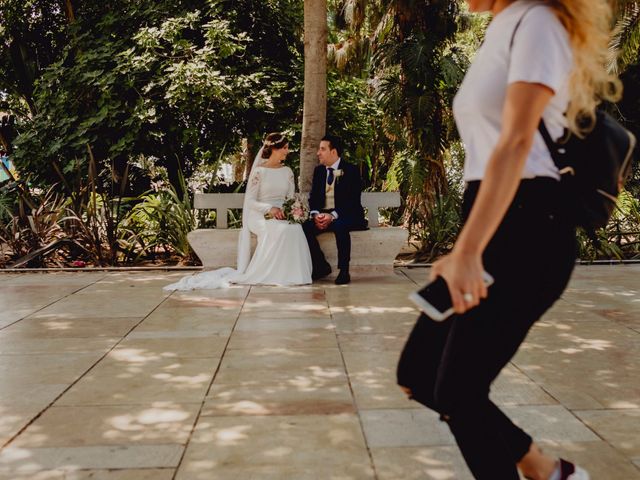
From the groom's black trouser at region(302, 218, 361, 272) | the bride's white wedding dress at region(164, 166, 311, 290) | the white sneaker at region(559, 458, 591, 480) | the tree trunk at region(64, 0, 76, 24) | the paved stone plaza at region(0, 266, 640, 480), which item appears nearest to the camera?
the white sneaker at region(559, 458, 591, 480)

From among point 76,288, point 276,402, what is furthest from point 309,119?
point 276,402

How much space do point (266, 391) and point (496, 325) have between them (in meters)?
2.73

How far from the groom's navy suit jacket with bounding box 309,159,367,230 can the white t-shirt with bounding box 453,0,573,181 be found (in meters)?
7.47

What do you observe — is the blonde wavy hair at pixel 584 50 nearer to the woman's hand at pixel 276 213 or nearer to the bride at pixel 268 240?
the bride at pixel 268 240

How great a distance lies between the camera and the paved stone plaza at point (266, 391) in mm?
3504

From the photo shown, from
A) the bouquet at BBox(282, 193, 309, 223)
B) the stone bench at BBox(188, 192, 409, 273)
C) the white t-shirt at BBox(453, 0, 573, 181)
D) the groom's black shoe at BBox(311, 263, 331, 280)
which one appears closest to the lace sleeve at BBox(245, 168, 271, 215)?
the bouquet at BBox(282, 193, 309, 223)

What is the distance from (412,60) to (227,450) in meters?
9.31

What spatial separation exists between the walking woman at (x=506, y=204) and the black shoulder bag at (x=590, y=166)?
3cm

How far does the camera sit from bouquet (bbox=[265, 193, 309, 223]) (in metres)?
9.63

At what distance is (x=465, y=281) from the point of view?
2.02 m

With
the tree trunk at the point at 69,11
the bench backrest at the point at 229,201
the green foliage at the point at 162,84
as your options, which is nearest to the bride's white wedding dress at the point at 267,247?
the bench backrest at the point at 229,201

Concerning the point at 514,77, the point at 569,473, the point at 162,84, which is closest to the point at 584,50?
the point at 514,77

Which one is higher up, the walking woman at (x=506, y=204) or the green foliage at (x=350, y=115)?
the green foliage at (x=350, y=115)

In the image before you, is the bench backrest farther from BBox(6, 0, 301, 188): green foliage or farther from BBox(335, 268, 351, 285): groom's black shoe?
BBox(6, 0, 301, 188): green foliage
